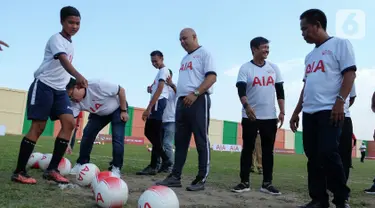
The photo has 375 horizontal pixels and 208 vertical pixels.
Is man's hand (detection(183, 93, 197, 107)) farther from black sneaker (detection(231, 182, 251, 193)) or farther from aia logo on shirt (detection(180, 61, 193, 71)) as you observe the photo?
black sneaker (detection(231, 182, 251, 193))

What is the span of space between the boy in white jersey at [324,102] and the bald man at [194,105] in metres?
1.46

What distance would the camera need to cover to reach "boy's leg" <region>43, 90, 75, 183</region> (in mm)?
4715

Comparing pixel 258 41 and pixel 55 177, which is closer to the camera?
pixel 55 177

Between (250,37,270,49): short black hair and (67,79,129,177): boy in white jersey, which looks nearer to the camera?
(250,37,270,49): short black hair

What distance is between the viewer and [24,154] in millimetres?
4492

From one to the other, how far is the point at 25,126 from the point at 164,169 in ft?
102

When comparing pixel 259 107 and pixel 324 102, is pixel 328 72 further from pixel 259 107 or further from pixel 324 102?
Answer: pixel 259 107

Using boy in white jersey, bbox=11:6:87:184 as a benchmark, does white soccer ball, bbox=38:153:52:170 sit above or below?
below

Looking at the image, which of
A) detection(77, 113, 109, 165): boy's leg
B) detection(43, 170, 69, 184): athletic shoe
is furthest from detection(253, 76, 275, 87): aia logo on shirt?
detection(43, 170, 69, 184): athletic shoe

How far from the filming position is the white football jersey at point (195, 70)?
504 centimetres

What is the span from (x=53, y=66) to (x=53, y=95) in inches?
15.4

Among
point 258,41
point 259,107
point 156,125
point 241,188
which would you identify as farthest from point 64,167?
point 258,41

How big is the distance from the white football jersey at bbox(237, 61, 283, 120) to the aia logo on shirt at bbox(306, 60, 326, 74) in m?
1.31

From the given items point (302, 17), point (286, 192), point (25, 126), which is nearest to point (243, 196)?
point (286, 192)
